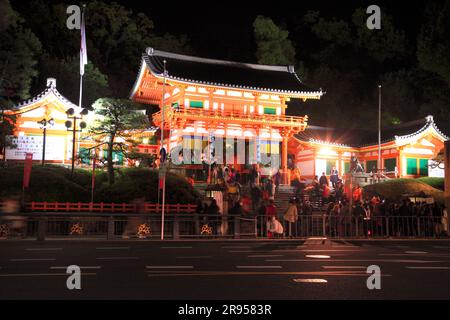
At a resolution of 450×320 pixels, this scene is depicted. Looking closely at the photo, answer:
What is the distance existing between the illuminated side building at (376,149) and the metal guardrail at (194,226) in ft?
63.7

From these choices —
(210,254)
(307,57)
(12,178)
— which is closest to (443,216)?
(210,254)

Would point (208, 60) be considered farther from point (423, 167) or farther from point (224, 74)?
point (423, 167)

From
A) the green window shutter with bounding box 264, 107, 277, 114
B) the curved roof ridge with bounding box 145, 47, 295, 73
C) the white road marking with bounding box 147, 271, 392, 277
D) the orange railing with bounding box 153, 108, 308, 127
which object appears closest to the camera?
the white road marking with bounding box 147, 271, 392, 277

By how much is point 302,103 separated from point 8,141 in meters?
37.5

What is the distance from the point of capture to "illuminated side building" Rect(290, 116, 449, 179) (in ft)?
125

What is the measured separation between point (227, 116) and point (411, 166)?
1592 cm

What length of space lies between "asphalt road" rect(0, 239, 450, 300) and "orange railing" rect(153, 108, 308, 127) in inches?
795

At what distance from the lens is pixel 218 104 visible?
3794 cm

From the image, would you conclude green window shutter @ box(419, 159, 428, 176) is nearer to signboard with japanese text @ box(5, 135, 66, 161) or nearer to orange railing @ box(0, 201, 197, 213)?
orange railing @ box(0, 201, 197, 213)

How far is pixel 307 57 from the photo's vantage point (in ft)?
219

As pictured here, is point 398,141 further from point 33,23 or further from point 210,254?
point 33,23

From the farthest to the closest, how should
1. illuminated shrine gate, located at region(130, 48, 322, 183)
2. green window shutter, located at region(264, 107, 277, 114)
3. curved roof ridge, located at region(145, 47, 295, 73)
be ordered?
green window shutter, located at region(264, 107, 277, 114)
curved roof ridge, located at region(145, 47, 295, 73)
illuminated shrine gate, located at region(130, 48, 322, 183)

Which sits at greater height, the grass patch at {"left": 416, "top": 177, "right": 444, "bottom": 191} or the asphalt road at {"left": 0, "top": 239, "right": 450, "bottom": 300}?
the grass patch at {"left": 416, "top": 177, "right": 444, "bottom": 191}

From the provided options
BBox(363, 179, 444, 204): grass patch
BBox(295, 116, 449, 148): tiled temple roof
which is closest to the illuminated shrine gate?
BBox(295, 116, 449, 148): tiled temple roof
